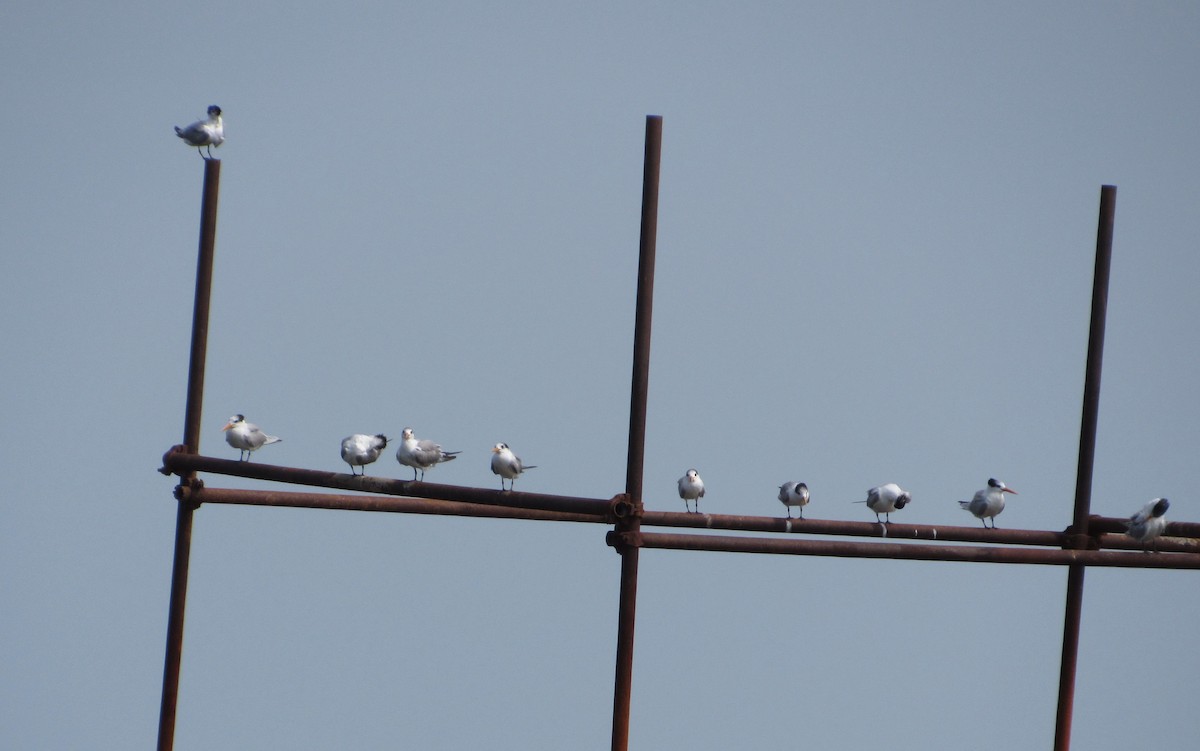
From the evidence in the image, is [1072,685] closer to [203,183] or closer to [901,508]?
[901,508]

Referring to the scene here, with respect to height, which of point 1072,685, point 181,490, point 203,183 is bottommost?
point 1072,685

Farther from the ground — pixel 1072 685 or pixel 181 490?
pixel 181 490

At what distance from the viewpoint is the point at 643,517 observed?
7.92 m

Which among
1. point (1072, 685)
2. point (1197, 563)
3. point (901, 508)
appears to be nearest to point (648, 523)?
point (1072, 685)

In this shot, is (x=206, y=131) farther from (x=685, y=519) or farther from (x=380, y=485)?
(x=685, y=519)

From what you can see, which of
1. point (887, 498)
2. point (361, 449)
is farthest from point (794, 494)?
point (361, 449)

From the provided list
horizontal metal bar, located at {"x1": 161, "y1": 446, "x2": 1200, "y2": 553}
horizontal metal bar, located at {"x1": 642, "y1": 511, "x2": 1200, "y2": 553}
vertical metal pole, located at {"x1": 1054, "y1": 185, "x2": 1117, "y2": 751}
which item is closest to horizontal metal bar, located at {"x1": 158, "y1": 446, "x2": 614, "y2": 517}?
horizontal metal bar, located at {"x1": 161, "y1": 446, "x2": 1200, "y2": 553}

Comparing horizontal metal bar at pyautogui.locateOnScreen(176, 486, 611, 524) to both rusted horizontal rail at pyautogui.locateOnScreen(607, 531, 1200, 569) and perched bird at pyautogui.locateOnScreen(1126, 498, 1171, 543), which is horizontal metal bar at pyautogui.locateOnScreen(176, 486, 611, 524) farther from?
perched bird at pyautogui.locateOnScreen(1126, 498, 1171, 543)

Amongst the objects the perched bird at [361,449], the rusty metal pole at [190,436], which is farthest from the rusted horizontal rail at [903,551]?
the perched bird at [361,449]

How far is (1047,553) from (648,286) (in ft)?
10.4

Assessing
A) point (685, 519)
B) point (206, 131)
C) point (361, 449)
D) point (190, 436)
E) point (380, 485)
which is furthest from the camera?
point (206, 131)

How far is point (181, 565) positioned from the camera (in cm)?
944

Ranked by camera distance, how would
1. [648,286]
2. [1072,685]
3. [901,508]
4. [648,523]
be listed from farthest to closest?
[901,508]
[1072,685]
[648,523]
[648,286]

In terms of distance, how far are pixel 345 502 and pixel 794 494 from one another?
5991 mm
